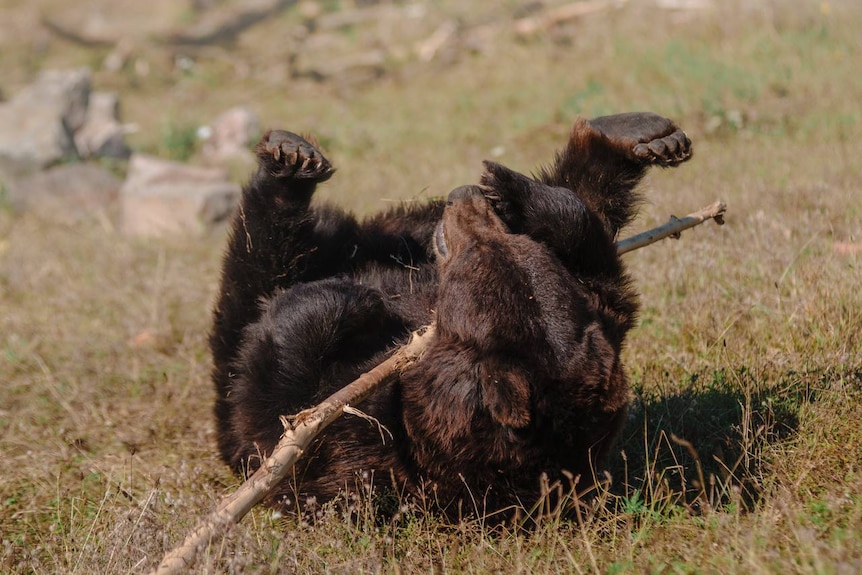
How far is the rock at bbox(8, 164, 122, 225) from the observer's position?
956cm

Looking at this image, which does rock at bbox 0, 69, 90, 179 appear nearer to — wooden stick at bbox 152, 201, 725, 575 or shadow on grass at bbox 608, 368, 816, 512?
wooden stick at bbox 152, 201, 725, 575

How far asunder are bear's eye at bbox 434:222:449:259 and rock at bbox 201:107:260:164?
310 inches

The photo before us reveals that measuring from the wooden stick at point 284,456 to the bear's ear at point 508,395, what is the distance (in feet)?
1.27

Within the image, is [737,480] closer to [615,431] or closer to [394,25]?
[615,431]

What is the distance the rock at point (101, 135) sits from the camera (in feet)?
38.3

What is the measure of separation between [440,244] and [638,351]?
5.58ft

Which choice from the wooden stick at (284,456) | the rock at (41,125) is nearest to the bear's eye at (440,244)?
the wooden stick at (284,456)

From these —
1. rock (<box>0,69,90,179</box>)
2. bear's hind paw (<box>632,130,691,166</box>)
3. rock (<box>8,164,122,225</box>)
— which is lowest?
rock (<box>8,164,122,225</box>)

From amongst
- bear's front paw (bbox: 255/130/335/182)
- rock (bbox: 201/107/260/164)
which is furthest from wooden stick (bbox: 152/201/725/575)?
rock (bbox: 201/107/260/164)

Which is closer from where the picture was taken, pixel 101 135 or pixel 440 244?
pixel 440 244

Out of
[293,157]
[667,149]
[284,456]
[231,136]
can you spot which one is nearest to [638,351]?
[667,149]

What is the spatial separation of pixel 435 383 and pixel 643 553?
3.26ft

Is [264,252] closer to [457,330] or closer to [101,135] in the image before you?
[457,330]

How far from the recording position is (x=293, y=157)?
4.00 meters
